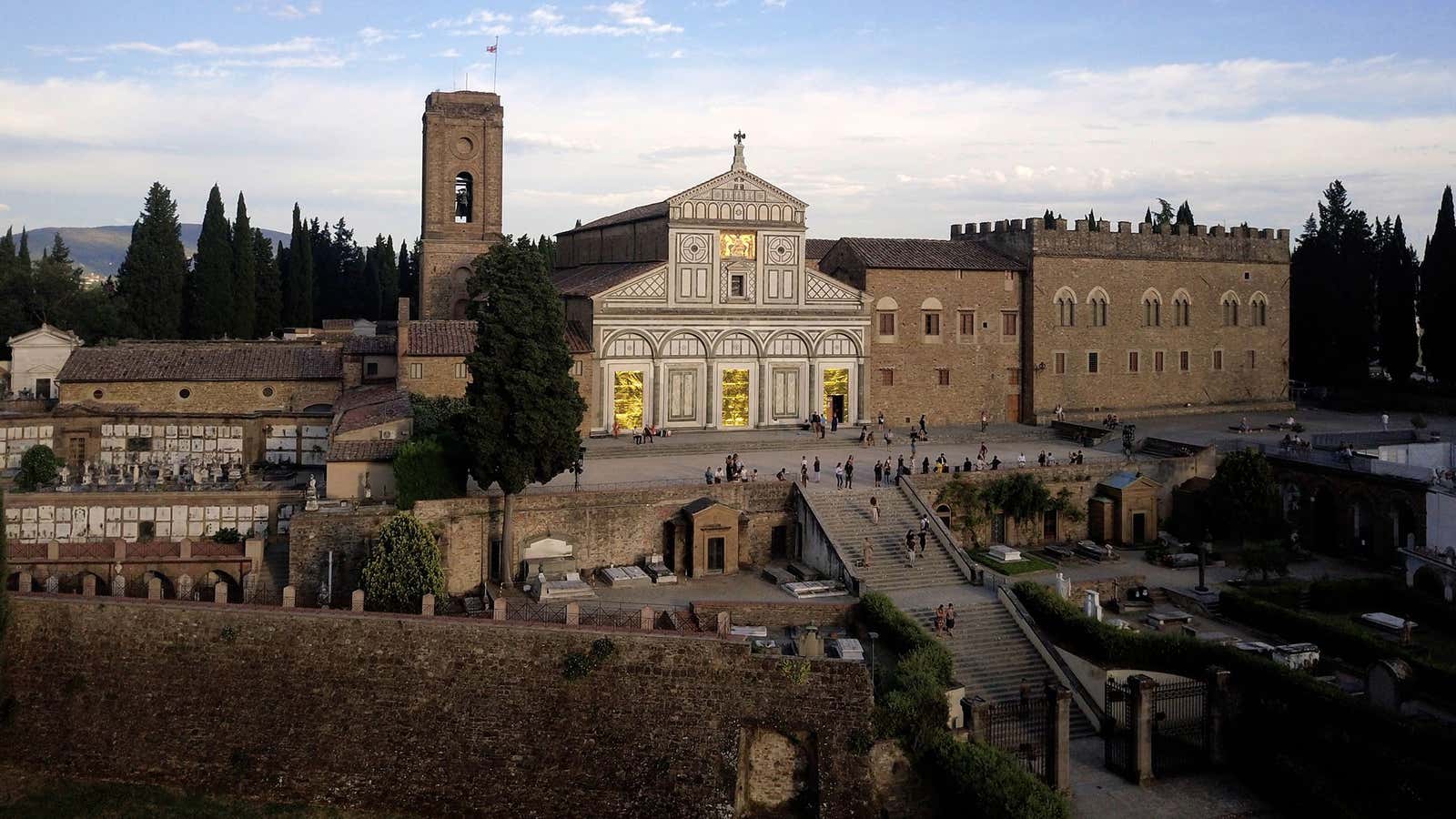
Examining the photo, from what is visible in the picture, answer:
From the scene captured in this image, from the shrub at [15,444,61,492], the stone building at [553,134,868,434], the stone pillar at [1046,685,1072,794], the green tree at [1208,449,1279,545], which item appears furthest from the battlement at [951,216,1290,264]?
the shrub at [15,444,61,492]

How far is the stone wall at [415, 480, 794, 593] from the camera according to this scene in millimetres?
32281

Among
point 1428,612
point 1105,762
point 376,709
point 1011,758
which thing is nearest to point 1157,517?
point 1428,612

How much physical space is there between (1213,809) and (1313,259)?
47173 mm

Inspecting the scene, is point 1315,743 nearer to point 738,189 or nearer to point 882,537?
point 882,537

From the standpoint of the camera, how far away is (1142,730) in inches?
971

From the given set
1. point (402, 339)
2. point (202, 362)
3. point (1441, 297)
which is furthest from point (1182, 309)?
point (202, 362)

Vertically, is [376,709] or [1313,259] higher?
[1313,259]

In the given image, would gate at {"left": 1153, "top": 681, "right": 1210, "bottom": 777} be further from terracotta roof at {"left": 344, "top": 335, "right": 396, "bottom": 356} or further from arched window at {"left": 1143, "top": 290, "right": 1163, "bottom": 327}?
arched window at {"left": 1143, "top": 290, "right": 1163, "bottom": 327}

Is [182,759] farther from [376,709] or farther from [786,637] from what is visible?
[786,637]

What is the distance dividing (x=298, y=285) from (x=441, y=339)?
34.3m

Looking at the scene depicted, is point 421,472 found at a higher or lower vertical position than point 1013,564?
higher

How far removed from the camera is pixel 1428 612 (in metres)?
32.1

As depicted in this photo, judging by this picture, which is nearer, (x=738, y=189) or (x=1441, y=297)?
(x=738, y=189)

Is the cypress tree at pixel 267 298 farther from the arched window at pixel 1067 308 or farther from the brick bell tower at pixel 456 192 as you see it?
the arched window at pixel 1067 308
